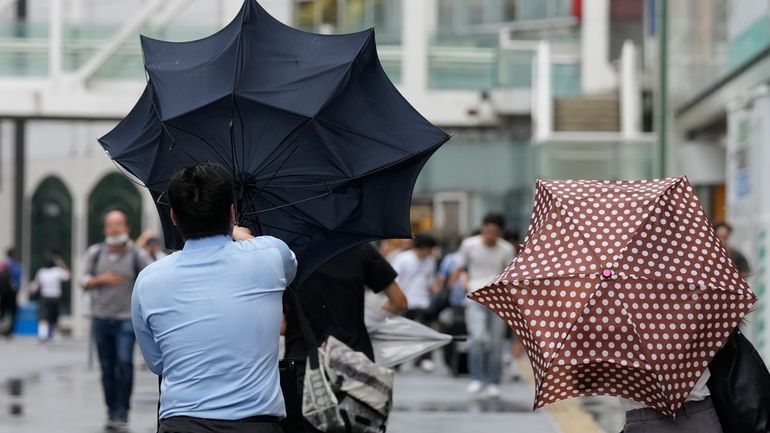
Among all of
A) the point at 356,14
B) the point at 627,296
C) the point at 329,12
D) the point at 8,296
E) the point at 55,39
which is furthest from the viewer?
the point at 329,12

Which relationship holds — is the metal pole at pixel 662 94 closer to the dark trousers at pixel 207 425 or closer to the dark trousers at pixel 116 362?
the dark trousers at pixel 116 362

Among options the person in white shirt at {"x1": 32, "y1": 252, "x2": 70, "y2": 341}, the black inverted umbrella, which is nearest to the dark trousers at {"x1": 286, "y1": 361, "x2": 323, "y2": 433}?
the black inverted umbrella

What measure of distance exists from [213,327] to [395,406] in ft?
30.3

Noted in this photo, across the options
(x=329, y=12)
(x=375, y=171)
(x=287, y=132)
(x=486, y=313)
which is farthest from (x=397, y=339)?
(x=329, y=12)

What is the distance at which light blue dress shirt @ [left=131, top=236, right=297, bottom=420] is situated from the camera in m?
4.86

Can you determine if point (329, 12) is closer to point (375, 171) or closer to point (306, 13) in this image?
point (306, 13)

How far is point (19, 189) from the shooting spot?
3703 centimetres

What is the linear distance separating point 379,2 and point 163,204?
36821 millimetres

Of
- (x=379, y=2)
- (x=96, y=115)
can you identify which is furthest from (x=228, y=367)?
(x=379, y=2)

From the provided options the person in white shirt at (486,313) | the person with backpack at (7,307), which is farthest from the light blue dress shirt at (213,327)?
the person with backpack at (7,307)

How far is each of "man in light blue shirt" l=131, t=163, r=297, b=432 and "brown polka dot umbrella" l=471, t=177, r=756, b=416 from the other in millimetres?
871

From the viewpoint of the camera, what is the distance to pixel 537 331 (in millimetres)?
5340

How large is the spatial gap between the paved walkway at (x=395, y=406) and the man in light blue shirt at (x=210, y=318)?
6971mm

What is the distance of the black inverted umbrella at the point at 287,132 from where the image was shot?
600 cm
